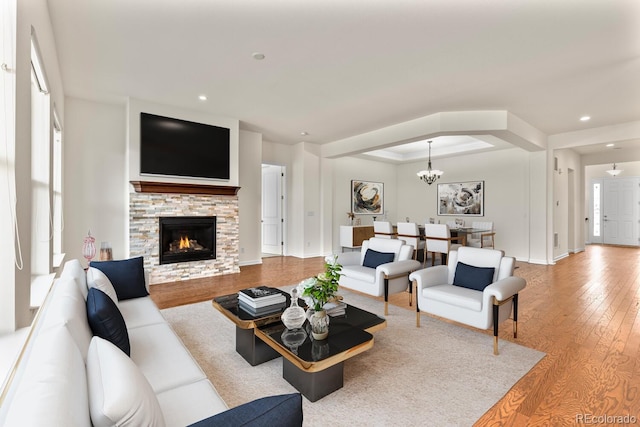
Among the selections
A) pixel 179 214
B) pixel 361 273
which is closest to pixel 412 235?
pixel 361 273

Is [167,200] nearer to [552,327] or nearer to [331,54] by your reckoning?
[331,54]

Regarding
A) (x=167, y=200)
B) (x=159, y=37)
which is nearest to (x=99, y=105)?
(x=167, y=200)

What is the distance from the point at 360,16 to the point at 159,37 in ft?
6.25

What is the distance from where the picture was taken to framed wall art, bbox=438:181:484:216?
26.4 ft

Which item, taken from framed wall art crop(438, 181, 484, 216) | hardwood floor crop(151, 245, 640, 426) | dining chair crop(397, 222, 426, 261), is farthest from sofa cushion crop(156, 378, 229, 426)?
framed wall art crop(438, 181, 484, 216)

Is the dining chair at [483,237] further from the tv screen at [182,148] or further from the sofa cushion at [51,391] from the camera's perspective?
the sofa cushion at [51,391]

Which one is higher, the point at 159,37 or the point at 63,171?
the point at 159,37

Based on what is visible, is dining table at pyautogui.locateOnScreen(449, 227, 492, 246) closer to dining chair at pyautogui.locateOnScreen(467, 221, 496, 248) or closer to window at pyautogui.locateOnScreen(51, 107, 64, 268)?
dining chair at pyautogui.locateOnScreen(467, 221, 496, 248)

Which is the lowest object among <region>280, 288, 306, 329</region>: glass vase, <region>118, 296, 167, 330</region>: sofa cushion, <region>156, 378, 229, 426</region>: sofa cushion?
<region>156, 378, 229, 426</region>: sofa cushion

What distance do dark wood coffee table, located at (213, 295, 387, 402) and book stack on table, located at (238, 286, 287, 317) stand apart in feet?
0.21

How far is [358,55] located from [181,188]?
11.4ft

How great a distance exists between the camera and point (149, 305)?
2.71 m

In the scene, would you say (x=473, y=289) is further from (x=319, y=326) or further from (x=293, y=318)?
(x=293, y=318)

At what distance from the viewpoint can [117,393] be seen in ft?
2.98
